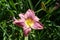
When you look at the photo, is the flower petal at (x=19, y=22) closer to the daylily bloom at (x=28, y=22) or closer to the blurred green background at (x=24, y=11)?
the daylily bloom at (x=28, y=22)

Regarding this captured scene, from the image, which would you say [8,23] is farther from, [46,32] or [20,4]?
[46,32]

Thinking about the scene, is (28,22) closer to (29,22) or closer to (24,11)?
(29,22)

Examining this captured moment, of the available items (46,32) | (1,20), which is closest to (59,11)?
(46,32)

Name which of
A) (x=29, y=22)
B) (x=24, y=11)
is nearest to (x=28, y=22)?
(x=29, y=22)

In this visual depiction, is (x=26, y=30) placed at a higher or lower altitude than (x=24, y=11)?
lower

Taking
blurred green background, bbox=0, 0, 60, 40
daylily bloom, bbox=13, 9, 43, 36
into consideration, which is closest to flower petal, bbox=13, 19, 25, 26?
daylily bloom, bbox=13, 9, 43, 36

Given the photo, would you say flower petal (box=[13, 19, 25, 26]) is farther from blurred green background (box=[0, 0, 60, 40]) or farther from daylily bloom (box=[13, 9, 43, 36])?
blurred green background (box=[0, 0, 60, 40])
